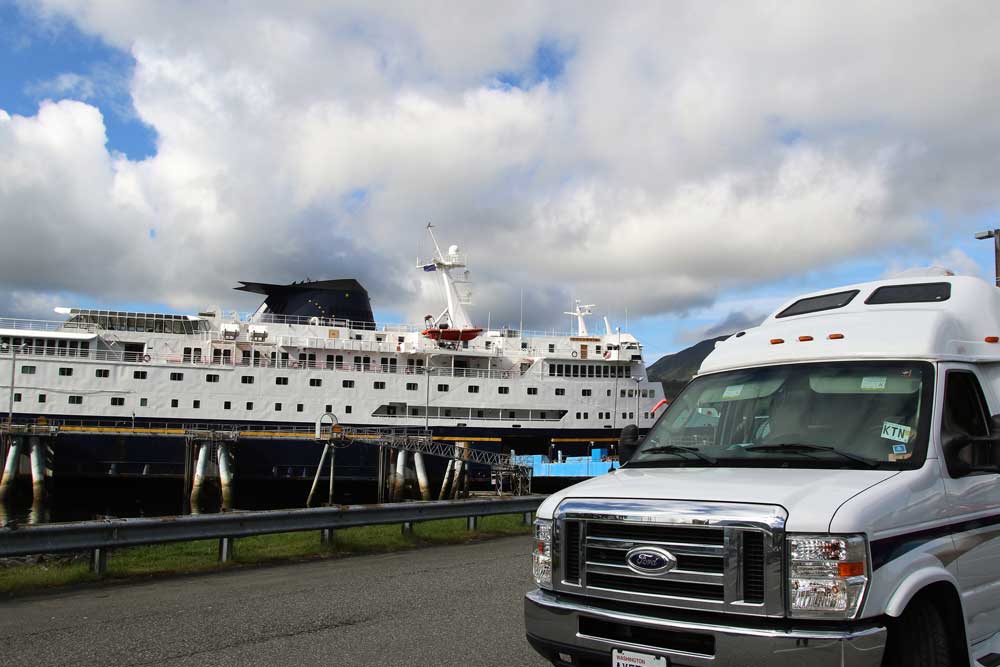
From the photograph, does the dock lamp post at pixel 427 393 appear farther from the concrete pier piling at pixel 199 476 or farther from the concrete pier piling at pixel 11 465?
the concrete pier piling at pixel 11 465

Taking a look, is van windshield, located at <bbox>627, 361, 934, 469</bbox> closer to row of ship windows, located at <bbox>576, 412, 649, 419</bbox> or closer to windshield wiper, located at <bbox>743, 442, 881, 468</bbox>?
windshield wiper, located at <bbox>743, 442, 881, 468</bbox>

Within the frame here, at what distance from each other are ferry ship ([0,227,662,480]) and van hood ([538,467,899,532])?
28348 millimetres

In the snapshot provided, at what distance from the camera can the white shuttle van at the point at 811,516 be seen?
342cm

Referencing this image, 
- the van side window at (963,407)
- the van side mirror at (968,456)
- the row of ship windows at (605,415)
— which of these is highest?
the row of ship windows at (605,415)

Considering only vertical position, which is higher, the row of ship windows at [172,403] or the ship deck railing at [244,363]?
the ship deck railing at [244,363]

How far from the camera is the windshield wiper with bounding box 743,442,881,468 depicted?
4047 mm

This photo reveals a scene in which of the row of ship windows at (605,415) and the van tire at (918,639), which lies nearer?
the van tire at (918,639)

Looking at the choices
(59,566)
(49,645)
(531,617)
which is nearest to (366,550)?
(59,566)

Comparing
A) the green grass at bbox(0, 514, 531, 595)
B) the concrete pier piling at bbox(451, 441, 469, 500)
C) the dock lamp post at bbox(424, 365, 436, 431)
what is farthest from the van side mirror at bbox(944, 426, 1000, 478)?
the dock lamp post at bbox(424, 365, 436, 431)

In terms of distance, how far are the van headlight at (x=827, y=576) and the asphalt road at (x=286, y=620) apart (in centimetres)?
232

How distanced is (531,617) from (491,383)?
3606cm

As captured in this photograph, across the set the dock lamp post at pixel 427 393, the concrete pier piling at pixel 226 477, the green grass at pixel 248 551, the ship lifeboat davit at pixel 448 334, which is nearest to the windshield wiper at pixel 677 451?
the green grass at pixel 248 551

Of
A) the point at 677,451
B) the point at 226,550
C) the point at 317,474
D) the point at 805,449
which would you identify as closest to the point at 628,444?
the point at 677,451

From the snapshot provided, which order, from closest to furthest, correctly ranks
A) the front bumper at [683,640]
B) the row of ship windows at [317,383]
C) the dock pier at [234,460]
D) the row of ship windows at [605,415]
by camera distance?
1. the front bumper at [683,640]
2. the dock pier at [234,460]
3. the row of ship windows at [317,383]
4. the row of ship windows at [605,415]
